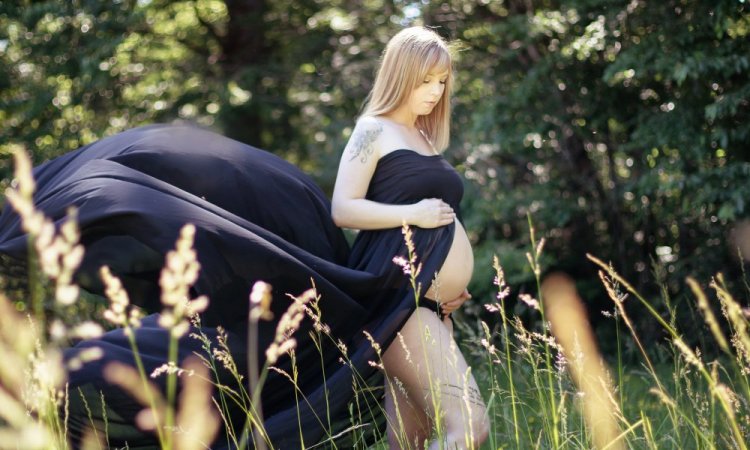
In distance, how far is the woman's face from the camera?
10.0 feet

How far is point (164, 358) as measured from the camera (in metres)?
2.71

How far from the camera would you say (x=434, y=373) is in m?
2.73

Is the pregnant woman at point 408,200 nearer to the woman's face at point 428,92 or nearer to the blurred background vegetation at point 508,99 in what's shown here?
the woman's face at point 428,92

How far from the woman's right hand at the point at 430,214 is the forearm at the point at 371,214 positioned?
0.02m

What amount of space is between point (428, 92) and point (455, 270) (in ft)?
2.01

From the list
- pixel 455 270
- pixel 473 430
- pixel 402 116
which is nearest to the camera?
pixel 473 430

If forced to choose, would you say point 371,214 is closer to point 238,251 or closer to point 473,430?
point 238,251

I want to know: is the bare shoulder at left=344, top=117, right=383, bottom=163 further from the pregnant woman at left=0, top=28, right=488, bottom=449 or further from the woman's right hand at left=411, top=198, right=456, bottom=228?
the woman's right hand at left=411, top=198, right=456, bottom=228

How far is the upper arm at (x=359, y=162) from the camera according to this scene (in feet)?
9.91

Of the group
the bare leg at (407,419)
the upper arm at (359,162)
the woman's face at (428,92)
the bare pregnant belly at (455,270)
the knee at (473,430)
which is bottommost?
the bare leg at (407,419)

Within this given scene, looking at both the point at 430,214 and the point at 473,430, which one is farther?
the point at 430,214

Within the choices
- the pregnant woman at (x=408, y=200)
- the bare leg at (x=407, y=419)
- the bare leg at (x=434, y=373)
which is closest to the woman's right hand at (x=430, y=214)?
the pregnant woman at (x=408, y=200)

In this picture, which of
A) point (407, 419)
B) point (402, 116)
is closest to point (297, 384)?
point (407, 419)

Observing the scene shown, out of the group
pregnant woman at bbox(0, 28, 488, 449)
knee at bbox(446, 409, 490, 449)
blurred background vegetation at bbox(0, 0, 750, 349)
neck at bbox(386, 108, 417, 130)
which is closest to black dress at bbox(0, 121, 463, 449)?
pregnant woman at bbox(0, 28, 488, 449)
